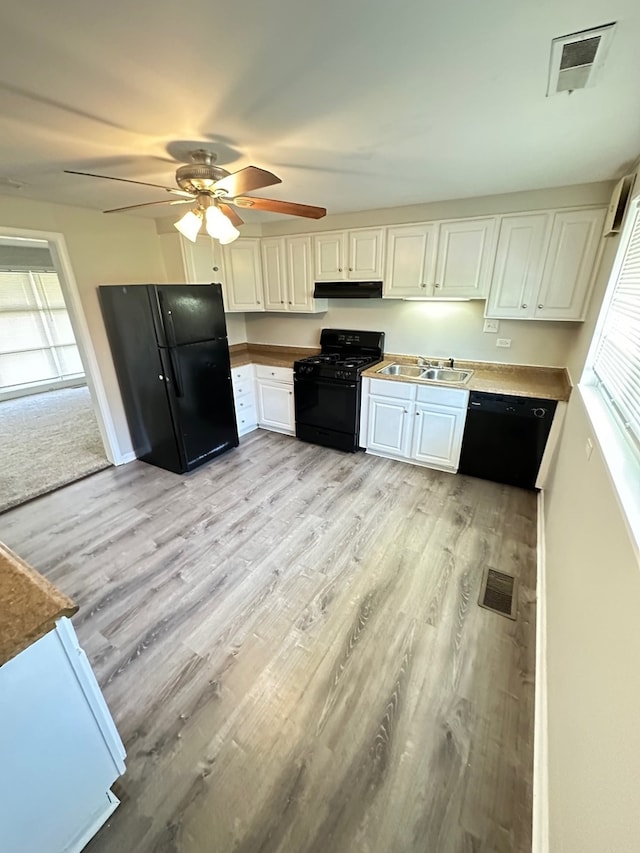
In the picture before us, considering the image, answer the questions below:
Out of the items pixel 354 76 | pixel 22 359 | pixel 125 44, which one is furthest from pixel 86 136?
pixel 22 359

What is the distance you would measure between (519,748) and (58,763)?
1.63 meters

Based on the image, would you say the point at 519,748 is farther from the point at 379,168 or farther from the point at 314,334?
the point at 314,334

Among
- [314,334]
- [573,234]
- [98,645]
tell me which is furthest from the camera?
[314,334]

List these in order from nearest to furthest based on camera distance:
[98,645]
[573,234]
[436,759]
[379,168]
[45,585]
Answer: [45,585] → [436,759] → [98,645] → [379,168] → [573,234]

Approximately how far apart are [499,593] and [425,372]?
85.9 inches

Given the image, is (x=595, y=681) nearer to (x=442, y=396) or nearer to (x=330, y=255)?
(x=442, y=396)

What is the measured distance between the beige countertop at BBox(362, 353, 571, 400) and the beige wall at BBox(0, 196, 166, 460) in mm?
2594

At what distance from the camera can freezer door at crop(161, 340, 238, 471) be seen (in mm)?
3168

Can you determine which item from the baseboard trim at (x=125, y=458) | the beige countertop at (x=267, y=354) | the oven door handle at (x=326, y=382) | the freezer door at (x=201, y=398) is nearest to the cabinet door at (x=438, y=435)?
the oven door handle at (x=326, y=382)

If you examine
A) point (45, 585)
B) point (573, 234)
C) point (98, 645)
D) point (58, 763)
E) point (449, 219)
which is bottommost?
point (98, 645)

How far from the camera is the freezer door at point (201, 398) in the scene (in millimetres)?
3168

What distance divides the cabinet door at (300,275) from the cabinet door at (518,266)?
188 centimetres

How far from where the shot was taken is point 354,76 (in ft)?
3.94

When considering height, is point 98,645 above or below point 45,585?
below
